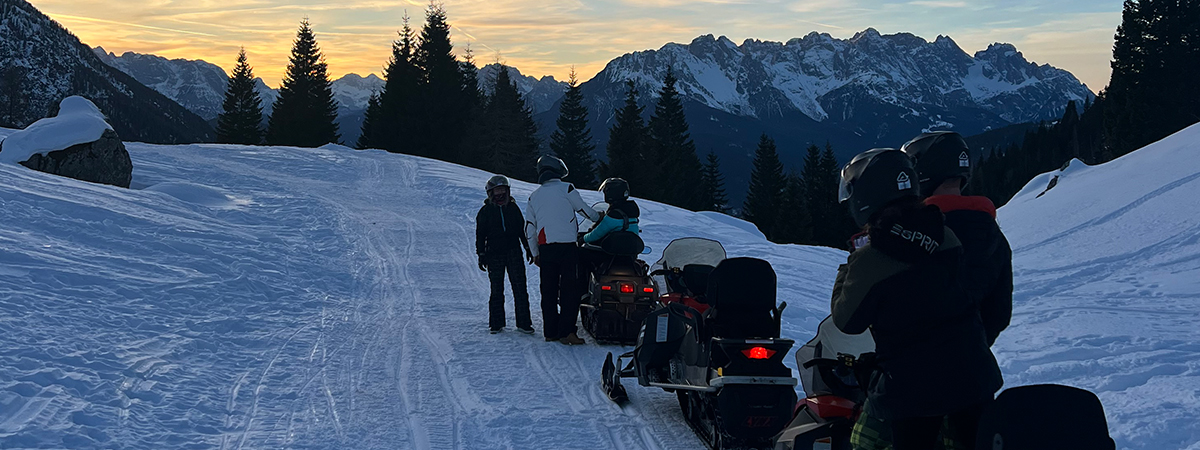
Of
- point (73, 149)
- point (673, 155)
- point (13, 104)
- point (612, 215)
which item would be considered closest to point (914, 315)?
point (612, 215)

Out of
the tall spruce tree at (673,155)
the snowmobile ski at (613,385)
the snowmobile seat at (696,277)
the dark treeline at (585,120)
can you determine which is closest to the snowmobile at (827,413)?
the snowmobile ski at (613,385)

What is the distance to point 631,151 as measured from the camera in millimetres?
52875

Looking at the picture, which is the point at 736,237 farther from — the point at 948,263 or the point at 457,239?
the point at 948,263

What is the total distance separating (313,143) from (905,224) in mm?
55870

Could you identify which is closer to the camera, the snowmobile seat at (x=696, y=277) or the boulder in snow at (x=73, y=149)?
the snowmobile seat at (x=696, y=277)

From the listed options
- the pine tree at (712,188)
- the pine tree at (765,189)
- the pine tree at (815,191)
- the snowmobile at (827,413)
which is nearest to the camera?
the snowmobile at (827,413)

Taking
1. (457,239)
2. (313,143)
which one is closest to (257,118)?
(313,143)

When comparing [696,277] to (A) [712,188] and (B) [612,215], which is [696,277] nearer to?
(B) [612,215]

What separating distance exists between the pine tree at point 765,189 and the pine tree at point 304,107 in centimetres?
3084

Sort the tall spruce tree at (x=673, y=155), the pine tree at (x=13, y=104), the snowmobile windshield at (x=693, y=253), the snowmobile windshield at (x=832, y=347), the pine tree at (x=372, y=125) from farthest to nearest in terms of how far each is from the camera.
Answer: the pine tree at (x=13, y=104) < the pine tree at (x=372, y=125) < the tall spruce tree at (x=673, y=155) < the snowmobile windshield at (x=693, y=253) < the snowmobile windshield at (x=832, y=347)

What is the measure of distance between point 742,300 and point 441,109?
159 feet

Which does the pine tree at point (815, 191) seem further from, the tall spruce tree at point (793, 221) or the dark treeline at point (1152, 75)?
the dark treeline at point (1152, 75)

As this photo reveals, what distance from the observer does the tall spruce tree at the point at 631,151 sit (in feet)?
169

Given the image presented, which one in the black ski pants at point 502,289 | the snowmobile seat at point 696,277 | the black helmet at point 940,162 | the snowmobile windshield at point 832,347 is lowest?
the black ski pants at point 502,289
